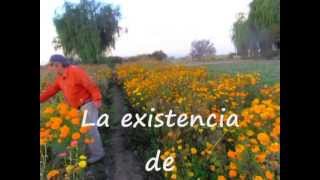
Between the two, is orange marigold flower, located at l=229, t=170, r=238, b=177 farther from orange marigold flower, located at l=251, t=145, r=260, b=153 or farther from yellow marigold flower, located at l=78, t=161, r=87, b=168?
yellow marigold flower, located at l=78, t=161, r=87, b=168

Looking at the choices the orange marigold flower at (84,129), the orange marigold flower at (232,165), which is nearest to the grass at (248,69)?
the orange marigold flower at (232,165)

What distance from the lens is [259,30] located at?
15.5 feet

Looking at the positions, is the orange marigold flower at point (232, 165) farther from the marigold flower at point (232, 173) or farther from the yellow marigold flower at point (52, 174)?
the yellow marigold flower at point (52, 174)

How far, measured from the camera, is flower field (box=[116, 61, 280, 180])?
14.9ft

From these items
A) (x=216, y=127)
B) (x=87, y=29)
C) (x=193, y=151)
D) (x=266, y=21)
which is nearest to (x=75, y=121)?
(x=87, y=29)

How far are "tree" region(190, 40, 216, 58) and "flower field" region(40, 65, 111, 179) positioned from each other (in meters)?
0.60

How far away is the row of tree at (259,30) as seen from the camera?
4562 millimetres

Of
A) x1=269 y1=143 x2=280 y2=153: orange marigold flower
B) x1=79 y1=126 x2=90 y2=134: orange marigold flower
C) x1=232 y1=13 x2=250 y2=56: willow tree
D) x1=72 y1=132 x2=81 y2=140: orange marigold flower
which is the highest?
x1=232 y1=13 x2=250 y2=56: willow tree

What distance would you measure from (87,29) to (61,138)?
0.71 m

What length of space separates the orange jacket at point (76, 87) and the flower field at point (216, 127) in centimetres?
23

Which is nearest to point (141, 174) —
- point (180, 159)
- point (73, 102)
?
point (180, 159)

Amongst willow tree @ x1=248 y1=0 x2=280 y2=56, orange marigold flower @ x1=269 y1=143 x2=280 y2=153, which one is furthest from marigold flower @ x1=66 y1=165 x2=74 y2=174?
willow tree @ x1=248 y1=0 x2=280 y2=56

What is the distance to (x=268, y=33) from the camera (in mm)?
4672
